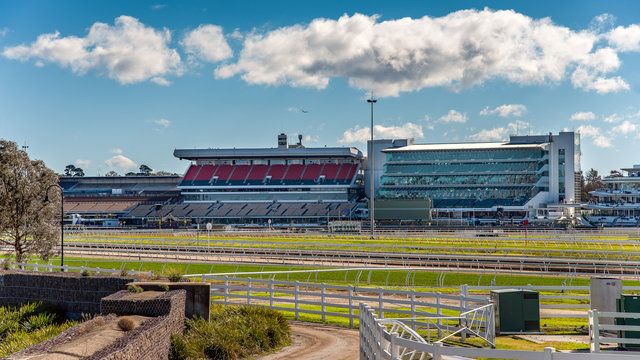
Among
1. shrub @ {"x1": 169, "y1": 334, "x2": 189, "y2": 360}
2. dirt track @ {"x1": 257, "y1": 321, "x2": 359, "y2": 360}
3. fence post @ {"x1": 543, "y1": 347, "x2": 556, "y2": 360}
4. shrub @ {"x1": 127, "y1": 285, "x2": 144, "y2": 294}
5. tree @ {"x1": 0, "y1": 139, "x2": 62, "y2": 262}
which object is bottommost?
dirt track @ {"x1": 257, "y1": 321, "x2": 359, "y2": 360}

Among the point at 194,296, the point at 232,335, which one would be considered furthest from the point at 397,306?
the point at 232,335

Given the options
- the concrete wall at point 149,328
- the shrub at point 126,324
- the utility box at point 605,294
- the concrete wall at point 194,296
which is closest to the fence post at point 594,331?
the utility box at point 605,294

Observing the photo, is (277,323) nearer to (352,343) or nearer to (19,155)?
(352,343)

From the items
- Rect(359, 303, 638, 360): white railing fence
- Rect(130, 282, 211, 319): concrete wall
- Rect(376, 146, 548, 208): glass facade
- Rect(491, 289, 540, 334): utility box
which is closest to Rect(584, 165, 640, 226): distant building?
Rect(376, 146, 548, 208): glass facade

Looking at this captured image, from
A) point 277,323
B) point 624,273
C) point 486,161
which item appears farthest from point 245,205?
point 277,323

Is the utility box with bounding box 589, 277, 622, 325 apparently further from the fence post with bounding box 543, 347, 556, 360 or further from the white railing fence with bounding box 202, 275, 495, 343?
the fence post with bounding box 543, 347, 556, 360

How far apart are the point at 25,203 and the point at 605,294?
112ft

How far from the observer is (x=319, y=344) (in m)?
19.8

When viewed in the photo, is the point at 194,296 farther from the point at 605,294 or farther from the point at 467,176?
the point at 467,176

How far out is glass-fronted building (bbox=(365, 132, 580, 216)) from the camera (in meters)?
124

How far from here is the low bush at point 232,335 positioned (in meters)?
17.7

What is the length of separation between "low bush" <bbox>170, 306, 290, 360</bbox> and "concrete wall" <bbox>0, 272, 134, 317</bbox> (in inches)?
143

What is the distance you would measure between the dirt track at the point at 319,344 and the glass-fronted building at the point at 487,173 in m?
102

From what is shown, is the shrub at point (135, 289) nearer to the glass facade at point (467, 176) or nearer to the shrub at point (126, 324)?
the shrub at point (126, 324)
